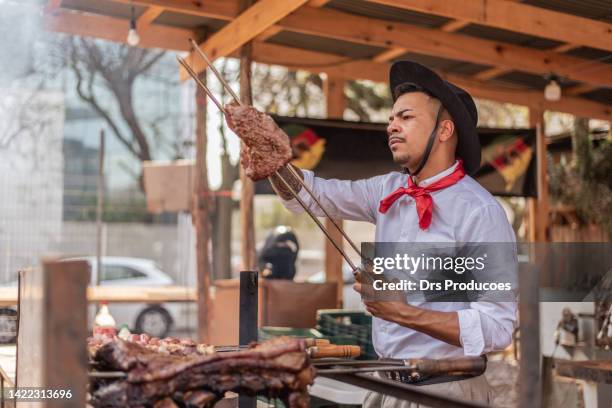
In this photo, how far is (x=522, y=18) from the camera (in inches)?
209

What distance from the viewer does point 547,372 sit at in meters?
6.64

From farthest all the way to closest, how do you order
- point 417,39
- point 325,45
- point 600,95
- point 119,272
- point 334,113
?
point 119,272 < point 600,95 < point 334,113 < point 325,45 < point 417,39

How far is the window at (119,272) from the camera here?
15164 mm

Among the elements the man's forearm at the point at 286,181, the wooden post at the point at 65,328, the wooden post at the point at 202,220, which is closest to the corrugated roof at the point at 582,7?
the wooden post at the point at 202,220

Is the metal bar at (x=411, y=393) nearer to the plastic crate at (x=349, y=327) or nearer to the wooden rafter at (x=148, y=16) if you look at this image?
the plastic crate at (x=349, y=327)

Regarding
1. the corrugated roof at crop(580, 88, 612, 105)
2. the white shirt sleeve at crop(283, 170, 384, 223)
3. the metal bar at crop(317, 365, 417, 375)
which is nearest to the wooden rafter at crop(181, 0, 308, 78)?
the white shirt sleeve at crop(283, 170, 384, 223)

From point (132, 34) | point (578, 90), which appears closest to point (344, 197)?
point (132, 34)

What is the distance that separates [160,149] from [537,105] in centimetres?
1370

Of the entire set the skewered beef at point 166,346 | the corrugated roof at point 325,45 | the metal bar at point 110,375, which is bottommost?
the metal bar at point 110,375

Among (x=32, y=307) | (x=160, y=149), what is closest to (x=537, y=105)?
(x=32, y=307)

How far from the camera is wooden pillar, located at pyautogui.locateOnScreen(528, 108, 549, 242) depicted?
25.5ft

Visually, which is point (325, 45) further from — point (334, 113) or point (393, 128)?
point (393, 128)

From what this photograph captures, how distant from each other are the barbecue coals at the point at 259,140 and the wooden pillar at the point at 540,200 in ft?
17.7

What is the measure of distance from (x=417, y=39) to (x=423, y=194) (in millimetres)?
3553
